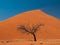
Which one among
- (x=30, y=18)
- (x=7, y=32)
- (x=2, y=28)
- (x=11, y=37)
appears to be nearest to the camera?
(x=11, y=37)

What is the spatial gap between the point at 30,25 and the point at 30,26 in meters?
2.64

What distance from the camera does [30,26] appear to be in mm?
64562

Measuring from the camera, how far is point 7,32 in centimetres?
6419

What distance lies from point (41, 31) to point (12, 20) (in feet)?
54.2

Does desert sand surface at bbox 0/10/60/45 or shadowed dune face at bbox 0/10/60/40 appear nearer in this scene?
desert sand surface at bbox 0/10/60/45

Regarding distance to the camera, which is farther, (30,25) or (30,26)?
(30,25)

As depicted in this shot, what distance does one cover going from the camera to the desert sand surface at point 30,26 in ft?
197

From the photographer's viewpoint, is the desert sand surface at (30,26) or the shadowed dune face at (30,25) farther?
the shadowed dune face at (30,25)

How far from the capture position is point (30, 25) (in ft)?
220

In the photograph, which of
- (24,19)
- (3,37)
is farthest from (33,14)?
(3,37)

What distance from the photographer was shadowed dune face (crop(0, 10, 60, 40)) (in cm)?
6028

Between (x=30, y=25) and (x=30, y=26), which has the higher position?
(x=30, y=25)

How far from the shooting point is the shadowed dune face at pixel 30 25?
60.3 metres

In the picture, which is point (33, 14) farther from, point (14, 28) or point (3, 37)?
point (3, 37)
